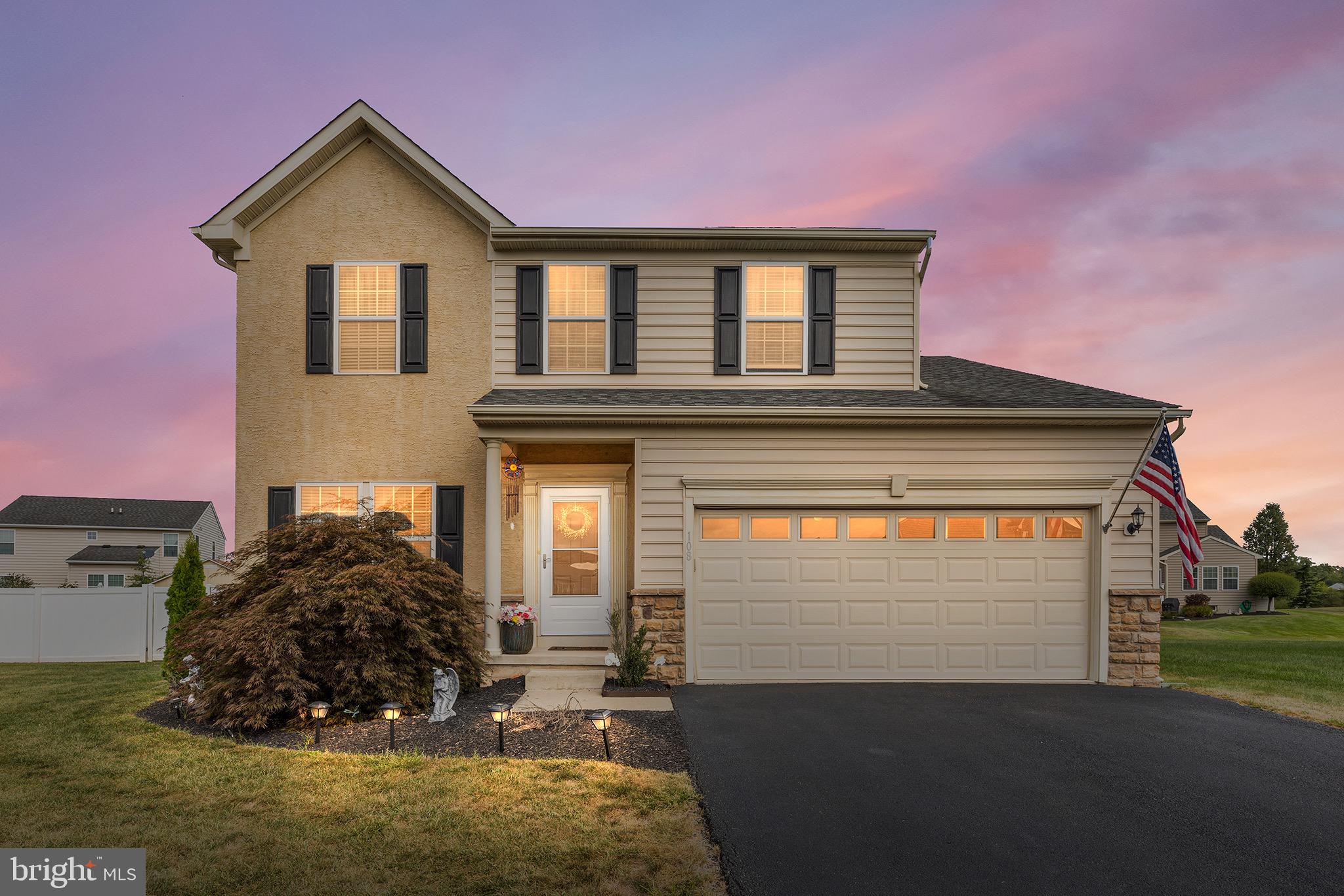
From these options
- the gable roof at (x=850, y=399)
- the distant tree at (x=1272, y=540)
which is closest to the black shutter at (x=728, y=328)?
the gable roof at (x=850, y=399)

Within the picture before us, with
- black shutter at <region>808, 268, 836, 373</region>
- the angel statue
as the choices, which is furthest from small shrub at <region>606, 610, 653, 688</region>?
black shutter at <region>808, 268, 836, 373</region>

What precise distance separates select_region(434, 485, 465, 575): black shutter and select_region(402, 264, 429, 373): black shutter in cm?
191

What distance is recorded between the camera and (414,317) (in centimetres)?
918

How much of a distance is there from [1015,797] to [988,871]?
127 centimetres

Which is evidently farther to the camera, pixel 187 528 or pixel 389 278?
pixel 187 528

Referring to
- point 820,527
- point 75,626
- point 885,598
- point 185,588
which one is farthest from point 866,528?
point 75,626

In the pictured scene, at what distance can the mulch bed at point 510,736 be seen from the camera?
542 centimetres

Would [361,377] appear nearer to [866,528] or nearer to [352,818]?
[352,818]

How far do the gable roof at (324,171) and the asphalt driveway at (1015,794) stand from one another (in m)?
7.64

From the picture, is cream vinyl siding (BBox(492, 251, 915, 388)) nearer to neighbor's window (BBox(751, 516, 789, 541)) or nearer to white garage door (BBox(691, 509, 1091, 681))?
neighbor's window (BBox(751, 516, 789, 541))

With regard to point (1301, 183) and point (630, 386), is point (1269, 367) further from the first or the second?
point (630, 386)

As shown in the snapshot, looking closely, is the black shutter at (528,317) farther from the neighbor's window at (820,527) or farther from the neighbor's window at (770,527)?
the neighbor's window at (820,527)

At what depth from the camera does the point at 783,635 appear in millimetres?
8188

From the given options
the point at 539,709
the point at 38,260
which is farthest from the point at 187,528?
the point at 539,709
